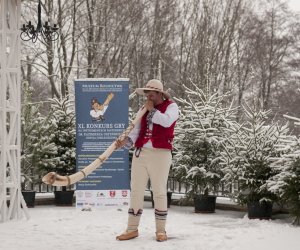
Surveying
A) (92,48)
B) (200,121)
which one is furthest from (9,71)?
(92,48)

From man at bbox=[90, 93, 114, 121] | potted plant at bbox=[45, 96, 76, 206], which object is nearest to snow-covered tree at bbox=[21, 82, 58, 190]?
potted plant at bbox=[45, 96, 76, 206]

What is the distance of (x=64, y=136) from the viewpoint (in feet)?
37.4

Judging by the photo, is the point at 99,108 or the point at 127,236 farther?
the point at 99,108

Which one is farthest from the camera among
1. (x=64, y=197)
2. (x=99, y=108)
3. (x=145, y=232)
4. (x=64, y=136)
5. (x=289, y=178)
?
(x=64, y=136)

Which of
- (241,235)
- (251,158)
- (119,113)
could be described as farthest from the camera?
(119,113)

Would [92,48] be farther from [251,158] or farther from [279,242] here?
Result: [279,242]

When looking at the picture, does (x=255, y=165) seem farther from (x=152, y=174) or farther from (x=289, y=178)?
(x=152, y=174)

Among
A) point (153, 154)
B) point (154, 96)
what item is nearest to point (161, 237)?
point (153, 154)

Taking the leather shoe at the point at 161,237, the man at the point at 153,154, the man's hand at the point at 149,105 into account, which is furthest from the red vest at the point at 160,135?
the leather shoe at the point at 161,237

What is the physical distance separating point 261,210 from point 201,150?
1.77 meters

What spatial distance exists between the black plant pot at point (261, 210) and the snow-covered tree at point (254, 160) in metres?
0.09

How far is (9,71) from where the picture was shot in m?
8.38

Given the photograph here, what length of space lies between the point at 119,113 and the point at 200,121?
4.67 ft

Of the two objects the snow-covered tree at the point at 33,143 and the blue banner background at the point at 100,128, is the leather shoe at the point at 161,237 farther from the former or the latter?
the snow-covered tree at the point at 33,143
